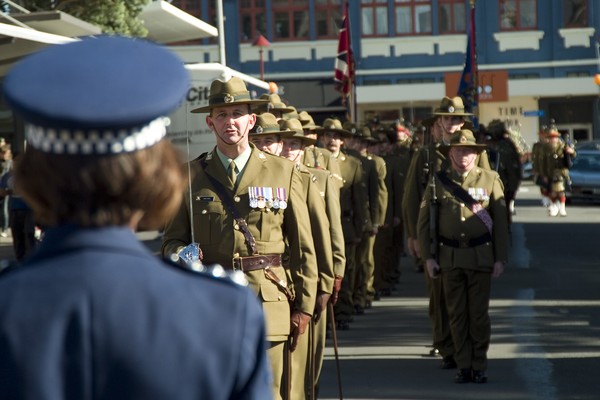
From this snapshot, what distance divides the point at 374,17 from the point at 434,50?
2.89 m

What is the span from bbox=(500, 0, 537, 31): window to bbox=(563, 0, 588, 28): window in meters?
1.33

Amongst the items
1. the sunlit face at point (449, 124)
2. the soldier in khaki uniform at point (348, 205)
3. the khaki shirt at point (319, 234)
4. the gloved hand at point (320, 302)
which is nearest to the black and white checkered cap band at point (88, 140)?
the khaki shirt at point (319, 234)

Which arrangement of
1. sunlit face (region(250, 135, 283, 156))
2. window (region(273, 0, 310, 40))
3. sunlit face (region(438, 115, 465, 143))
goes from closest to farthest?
sunlit face (region(250, 135, 283, 156)) → sunlit face (region(438, 115, 465, 143)) → window (region(273, 0, 310, 40))

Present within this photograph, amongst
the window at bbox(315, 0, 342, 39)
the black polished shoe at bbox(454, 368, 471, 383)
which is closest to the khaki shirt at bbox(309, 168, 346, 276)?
the black polished shoe at bbox(454, 368, 471, 383)

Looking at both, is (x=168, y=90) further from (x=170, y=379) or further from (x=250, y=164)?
(x=250, y=164)

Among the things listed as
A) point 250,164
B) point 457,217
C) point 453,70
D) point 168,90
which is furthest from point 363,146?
point 453,70

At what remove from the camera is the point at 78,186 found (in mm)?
2490

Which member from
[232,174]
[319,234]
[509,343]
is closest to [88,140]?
[232,174]

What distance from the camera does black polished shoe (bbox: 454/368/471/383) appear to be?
34.0 ft

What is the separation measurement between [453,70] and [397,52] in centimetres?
247

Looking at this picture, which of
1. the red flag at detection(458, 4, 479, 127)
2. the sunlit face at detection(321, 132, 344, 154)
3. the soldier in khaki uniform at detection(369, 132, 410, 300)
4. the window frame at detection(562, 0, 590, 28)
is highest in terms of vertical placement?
the window frame at detection(562, 0, 590, 28)

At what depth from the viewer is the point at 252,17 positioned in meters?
57.6

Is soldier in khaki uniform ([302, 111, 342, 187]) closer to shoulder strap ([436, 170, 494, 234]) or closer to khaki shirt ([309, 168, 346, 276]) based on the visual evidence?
khaki shirt ([309, 168, 346, 276])

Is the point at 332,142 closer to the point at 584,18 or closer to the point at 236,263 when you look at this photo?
the point at 236,263
